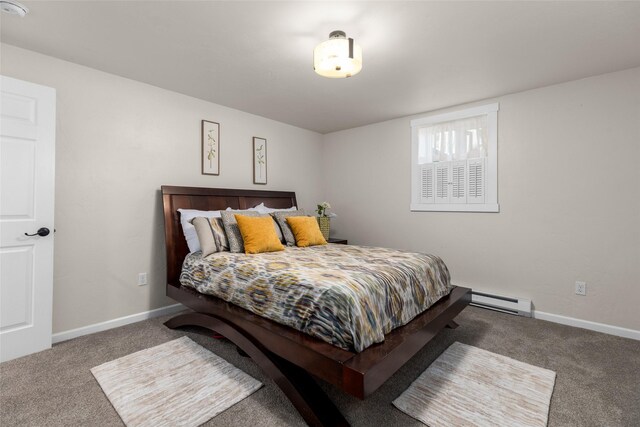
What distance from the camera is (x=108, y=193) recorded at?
115 inches

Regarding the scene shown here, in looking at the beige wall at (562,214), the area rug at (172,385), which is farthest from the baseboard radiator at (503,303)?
the area rug at (172,385)

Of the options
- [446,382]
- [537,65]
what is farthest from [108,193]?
[537,65]

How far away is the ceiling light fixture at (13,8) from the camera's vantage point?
191cm

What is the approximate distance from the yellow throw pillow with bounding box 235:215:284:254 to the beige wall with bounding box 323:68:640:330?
211cm

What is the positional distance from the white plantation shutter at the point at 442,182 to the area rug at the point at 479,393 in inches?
79.4

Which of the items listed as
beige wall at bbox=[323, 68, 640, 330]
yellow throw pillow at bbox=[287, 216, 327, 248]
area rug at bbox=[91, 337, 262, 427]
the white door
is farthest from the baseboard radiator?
the white door

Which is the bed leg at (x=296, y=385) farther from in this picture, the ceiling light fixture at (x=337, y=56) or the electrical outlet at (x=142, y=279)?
the ceiling light fixture at (x=337, y=56)

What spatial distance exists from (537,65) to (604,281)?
83.4 inches

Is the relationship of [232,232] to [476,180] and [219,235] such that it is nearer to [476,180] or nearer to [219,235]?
[219,235]

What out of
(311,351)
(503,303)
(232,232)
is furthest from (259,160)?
(503,303)

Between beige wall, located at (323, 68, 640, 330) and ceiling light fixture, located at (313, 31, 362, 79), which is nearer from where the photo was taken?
Result: ceiling light fixture, located at (313, 31, 362, 79)

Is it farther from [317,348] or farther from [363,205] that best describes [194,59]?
[363,205]

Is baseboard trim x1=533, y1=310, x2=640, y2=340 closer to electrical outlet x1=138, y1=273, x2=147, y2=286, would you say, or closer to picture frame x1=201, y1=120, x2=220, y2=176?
picture frame x1=201, y1=120, x2=220, y2=176

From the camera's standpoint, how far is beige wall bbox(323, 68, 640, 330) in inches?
111
